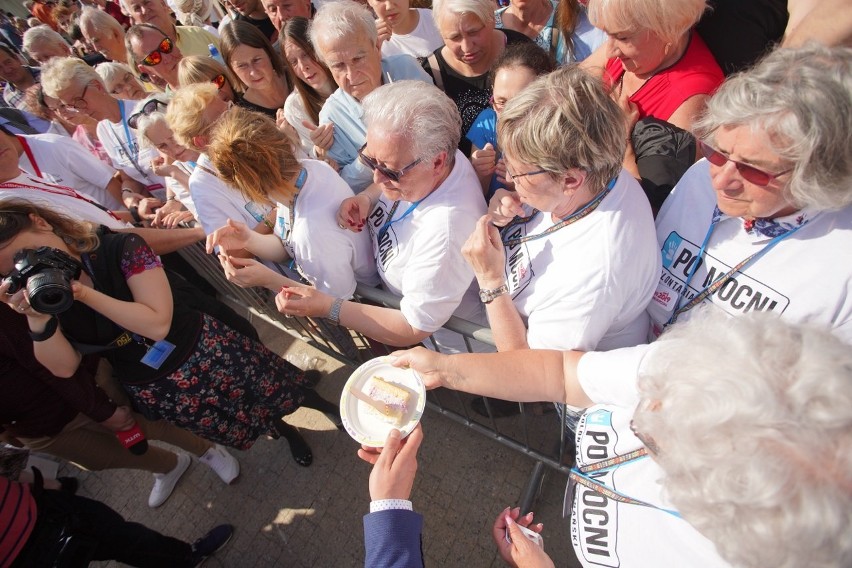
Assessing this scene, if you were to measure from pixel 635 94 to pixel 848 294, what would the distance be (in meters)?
1.52

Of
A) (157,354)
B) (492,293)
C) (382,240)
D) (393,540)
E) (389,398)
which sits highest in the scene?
(492,293)

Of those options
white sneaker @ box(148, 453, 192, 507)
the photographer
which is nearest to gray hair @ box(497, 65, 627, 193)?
the photographer

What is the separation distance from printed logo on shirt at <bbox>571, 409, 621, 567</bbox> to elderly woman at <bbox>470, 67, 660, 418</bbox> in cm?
32

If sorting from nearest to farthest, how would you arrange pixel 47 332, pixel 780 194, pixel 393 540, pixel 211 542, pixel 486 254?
pixel 780 194 → pixel 393 540 → pixel 486 254 → pixel 47 332 → pixel 211 542

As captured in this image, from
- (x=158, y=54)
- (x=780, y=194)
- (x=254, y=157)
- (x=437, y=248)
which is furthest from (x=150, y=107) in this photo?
(x=780, y=194)

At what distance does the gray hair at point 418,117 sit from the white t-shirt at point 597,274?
710 millimetres

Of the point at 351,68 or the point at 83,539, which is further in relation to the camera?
the point at 351,68

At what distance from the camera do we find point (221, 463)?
3.27 m

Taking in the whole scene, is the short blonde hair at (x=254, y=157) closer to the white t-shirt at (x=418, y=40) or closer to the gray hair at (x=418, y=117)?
the gray hair at (x=418, y=117)

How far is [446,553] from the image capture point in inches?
106

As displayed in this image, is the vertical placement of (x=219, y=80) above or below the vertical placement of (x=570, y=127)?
below

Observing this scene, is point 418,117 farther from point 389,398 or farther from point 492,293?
point 389,398

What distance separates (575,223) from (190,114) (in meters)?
2.56

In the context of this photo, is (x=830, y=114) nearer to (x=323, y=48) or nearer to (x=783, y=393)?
(x=783, y=393)
